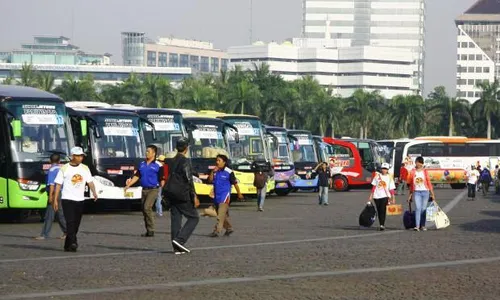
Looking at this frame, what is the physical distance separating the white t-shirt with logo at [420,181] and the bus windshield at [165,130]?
12.0 meters

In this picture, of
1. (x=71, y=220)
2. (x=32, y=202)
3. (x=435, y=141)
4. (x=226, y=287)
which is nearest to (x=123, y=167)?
(x=32, y=202)

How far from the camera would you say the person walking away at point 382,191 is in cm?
2606

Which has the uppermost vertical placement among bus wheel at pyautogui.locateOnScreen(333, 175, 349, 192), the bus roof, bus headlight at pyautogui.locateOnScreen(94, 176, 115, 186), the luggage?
the bus roof

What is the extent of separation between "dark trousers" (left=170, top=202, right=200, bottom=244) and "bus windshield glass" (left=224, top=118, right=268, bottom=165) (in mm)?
20729

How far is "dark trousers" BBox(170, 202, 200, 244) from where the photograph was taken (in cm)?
1912

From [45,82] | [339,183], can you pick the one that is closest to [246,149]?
[339,183]

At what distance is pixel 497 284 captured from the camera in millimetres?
15438

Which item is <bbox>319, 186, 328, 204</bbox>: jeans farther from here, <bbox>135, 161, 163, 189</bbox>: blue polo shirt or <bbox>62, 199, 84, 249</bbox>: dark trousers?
<bbox>62, 199, 84, 249</bbox>: dark trousers

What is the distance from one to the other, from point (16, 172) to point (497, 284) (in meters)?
15.6

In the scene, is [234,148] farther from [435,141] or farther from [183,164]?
[435,141]

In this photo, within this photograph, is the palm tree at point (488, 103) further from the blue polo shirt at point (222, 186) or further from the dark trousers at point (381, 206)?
the blue polo shirt at point (222, 186)

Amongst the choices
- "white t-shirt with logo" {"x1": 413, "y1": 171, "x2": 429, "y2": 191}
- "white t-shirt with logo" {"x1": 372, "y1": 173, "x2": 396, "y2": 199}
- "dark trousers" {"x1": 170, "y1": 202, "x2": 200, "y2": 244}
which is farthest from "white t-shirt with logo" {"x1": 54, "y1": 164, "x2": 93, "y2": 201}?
"white t-shirt with logo" {"x1": 413, "y1": 171, "x2": 429, "y2": 191}

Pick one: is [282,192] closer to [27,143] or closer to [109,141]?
[109,141]

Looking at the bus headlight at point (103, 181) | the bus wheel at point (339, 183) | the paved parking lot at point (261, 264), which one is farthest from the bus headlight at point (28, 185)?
the bus wheel at point (339, 183)
